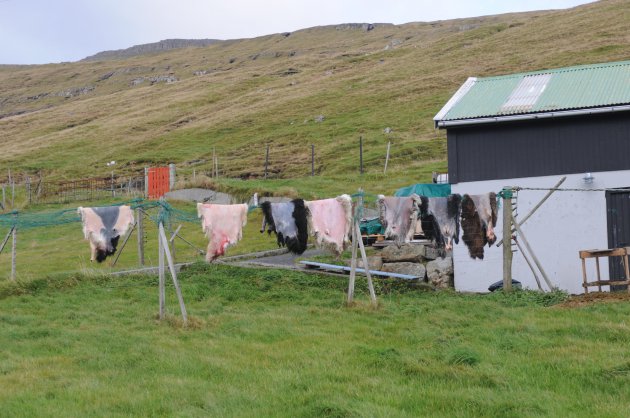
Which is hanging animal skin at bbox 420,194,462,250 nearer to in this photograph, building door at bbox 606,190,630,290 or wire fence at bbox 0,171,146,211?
building door at bbox 606,190,630,290

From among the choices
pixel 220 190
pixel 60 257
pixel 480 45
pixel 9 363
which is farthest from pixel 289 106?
pixel 9 363

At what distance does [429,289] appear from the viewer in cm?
2028

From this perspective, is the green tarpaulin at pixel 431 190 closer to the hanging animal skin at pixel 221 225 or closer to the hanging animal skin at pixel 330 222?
the hanging animal skin at pixel 330 222

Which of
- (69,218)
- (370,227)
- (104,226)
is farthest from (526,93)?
(69,218)

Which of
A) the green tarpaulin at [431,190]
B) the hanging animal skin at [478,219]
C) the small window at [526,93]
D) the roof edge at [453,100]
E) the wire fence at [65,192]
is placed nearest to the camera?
the hanging animal skin at [478,219]

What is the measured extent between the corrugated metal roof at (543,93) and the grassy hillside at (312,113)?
42.5 feet

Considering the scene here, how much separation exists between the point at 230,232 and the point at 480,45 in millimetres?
78264

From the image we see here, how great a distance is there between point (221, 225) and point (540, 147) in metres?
9.91

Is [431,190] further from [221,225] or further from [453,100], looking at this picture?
[221,225]

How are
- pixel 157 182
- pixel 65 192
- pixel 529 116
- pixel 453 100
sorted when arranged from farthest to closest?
1. pixel 65 192
2. pixel 157 182
3. pixel 453 100
4. pixel 529 116

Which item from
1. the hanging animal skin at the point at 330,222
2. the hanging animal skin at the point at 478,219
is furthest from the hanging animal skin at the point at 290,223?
the hanging animal skin at the point at 478,219

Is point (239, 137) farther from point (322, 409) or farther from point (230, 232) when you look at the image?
point (322, 409)

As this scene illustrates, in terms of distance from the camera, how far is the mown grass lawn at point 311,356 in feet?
31.2

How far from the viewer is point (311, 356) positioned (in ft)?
40.0
